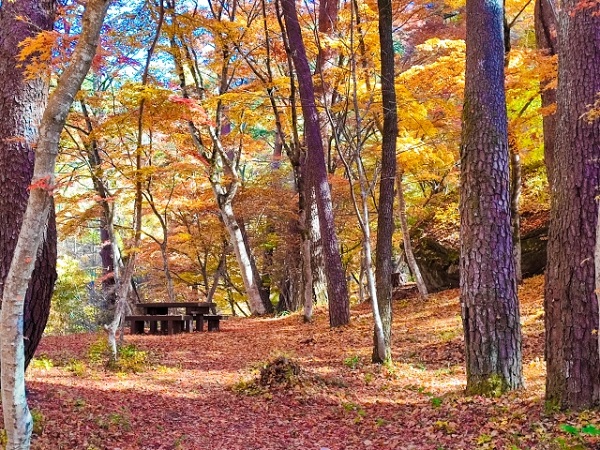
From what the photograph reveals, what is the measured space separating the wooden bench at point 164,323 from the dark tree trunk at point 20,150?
7.75 metres

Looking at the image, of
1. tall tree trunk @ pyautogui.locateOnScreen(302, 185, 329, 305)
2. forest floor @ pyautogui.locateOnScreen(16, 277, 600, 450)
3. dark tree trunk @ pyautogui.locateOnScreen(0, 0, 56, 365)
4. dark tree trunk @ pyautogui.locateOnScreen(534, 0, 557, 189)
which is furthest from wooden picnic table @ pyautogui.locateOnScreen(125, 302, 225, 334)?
dark tree trunk @ pyautogui.locateOnScreen(534, 0, 557, 189)

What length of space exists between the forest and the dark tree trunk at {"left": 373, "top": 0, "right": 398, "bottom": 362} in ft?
0.11

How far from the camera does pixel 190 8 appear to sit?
47.3ft

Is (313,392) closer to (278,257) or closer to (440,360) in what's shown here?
(440,360)

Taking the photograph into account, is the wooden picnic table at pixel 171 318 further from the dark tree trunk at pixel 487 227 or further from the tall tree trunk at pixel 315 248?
the dark tree trunk at pixel 487 227

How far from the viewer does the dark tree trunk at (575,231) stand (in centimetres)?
435

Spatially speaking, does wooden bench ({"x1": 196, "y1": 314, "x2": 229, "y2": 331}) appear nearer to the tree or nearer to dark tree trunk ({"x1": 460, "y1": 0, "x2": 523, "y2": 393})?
dark tree trunk ({"x1": 460, "y1": 0, "x2": 523, "y2": 393})

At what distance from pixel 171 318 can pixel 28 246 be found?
381 inches

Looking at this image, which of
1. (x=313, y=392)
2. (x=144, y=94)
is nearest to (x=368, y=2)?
(x=144, y=94)

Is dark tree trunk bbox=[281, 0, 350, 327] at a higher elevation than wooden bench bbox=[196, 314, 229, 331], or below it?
higher

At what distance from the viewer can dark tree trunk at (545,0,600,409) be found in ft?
14.3

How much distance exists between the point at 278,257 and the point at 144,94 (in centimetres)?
963

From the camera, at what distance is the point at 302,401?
6.36 meters

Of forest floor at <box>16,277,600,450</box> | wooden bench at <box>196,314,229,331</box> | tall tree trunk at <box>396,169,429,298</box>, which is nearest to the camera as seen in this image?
forest floor at <box>16,277,600,450</box>
